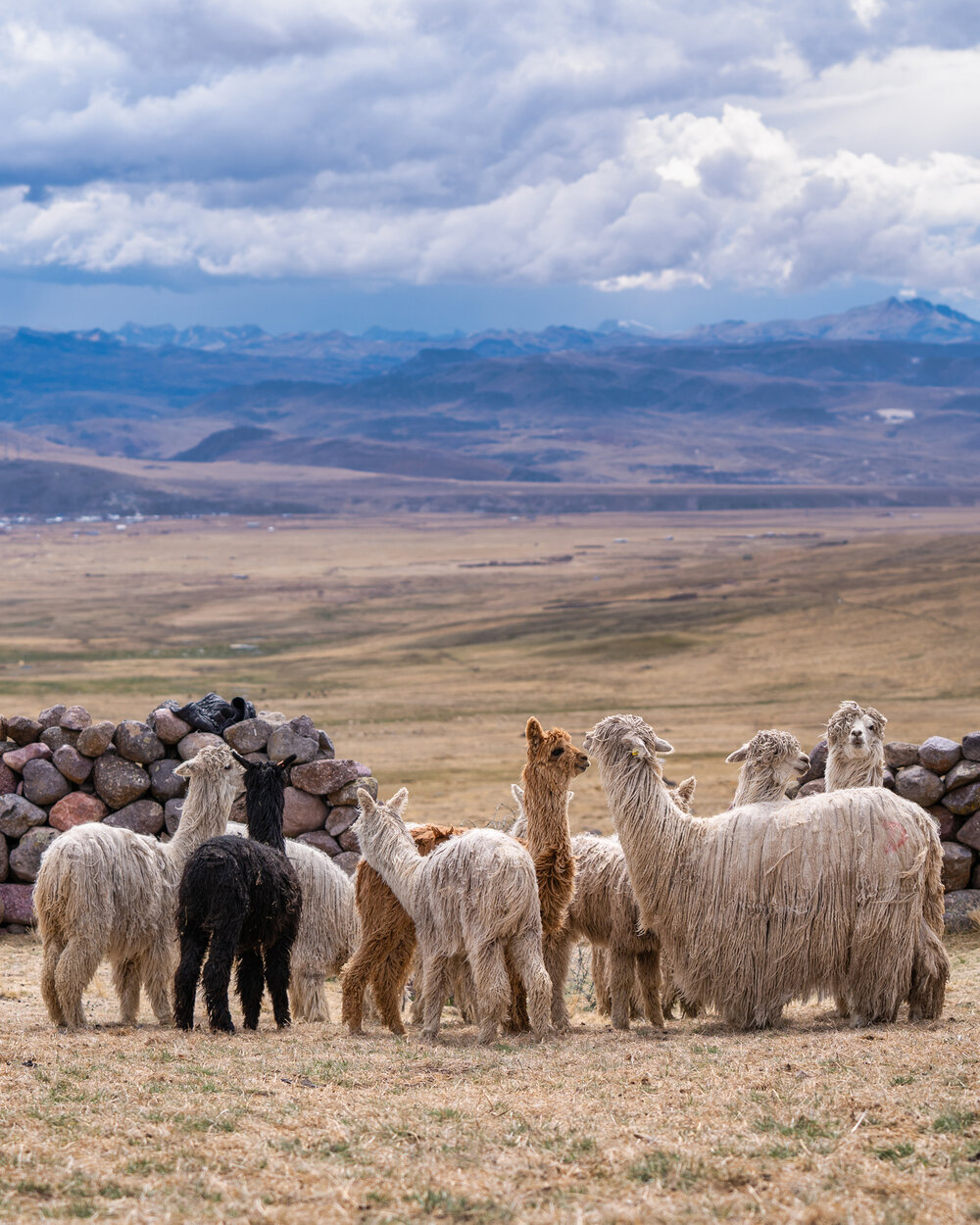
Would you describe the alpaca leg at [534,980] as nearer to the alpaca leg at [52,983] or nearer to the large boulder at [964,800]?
the alpaca leg at [52,983]

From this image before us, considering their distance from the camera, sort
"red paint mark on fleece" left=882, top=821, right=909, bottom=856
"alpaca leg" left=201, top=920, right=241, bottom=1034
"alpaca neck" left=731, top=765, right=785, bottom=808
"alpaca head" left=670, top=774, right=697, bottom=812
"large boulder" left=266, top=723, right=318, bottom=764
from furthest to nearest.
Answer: "large boulder" left=266, top=723, right=318, bottom=764 < "alpaca head" left=670, top=774, right=697, bottom=812 < "alpaca neck" left=731, top=765, right=785, bottom=808 < "alpaca leg" left=201, top=920, right=241, bottom=1034 < "red paint mark on fleece" left=882, top=821, right=909, bottom=856

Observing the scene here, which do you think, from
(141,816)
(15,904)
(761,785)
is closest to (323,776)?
(141,816)

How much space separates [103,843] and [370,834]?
203 cm

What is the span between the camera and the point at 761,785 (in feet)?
32.9

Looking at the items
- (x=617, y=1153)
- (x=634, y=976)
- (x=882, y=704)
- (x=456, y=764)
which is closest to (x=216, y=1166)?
(x=617, y=1153)

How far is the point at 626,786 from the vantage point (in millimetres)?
9641

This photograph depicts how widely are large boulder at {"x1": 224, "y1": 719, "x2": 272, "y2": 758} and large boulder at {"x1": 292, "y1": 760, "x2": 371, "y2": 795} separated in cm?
53

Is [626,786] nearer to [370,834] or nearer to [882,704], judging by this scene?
[370,834]

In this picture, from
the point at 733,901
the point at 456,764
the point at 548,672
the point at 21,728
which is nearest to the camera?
the point at 733,901

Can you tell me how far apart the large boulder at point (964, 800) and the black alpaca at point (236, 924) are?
7.62 metres

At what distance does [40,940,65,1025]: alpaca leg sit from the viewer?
954 cm

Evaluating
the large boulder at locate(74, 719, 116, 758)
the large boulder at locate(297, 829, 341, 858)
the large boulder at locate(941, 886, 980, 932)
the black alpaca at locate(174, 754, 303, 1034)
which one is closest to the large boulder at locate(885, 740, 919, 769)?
the large boulder at locate(941, 886, 980, 932)

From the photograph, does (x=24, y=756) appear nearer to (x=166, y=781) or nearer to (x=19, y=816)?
(x=19, y=816)

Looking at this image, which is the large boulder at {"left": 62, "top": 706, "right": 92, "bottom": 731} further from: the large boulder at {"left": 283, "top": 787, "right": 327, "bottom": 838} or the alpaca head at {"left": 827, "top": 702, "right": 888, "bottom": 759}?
the alpaca head at {"left": 827, "top": 702, "right": 888, "bottom": 759}
